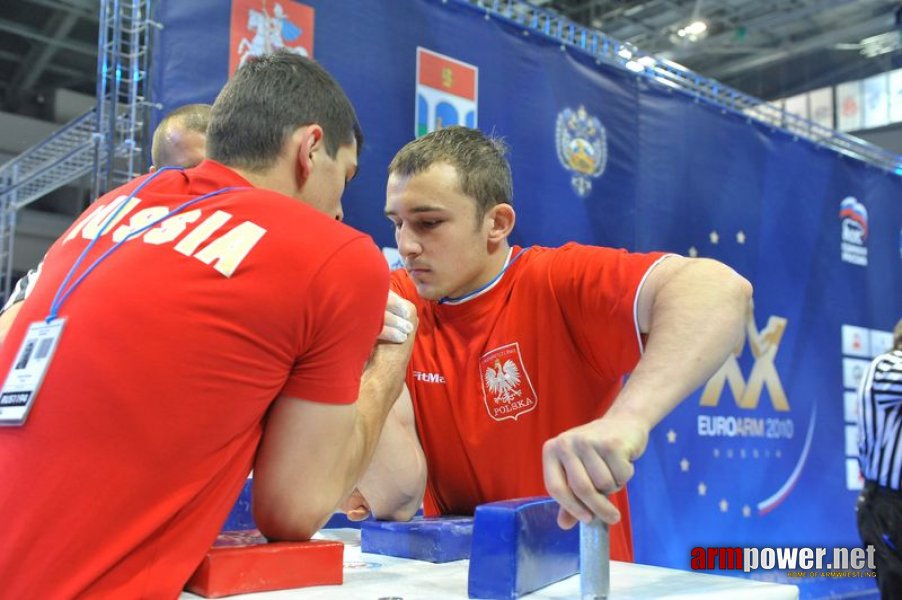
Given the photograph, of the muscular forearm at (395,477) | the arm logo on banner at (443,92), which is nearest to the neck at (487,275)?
the muscular forearm at (395,477)

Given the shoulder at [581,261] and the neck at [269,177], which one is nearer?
the neck at [269,177]

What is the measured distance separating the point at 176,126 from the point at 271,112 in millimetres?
1003

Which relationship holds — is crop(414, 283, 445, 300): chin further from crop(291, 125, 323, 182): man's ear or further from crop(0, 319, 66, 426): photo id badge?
crop(0, 319, 66, 426): photo id badge

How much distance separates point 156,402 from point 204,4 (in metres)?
1.95

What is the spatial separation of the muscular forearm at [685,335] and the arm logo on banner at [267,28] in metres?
1.68

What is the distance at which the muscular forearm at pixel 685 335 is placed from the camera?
37.1 inches

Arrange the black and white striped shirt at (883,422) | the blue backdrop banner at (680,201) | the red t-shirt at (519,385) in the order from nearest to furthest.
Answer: the red t-shirt at (519,385)
the blue backdrop banner at (680,201)
the black and white striped shirt at (883,422)

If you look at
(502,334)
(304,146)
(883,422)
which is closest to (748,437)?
(883,422)

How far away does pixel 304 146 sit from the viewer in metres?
1.06

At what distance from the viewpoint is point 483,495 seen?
1408 millimetres

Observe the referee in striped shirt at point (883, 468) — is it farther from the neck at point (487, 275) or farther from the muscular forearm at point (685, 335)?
the muscular forearm at point (685, 335)

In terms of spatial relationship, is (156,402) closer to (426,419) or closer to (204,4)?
(426,419)

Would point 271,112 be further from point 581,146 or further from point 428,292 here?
point 581,146

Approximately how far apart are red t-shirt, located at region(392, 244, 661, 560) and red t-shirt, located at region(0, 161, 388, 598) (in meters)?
0.51
